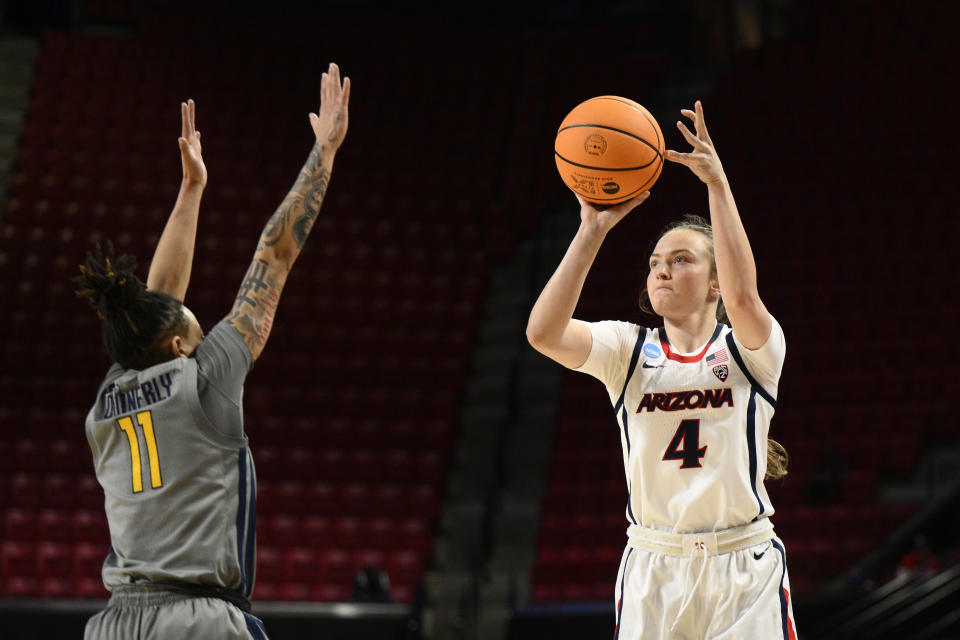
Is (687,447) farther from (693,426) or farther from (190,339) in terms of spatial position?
(190,339)

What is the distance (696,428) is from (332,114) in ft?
4.45

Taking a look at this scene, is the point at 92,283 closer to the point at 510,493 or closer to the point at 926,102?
the point at 510,493

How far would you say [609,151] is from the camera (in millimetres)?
3123

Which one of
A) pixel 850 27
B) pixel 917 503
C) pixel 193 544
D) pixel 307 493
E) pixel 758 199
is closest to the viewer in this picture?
pixel 193 544

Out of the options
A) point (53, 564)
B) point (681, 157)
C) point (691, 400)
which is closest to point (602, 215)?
point (681, 157)

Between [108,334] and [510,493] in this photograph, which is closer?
[108,334]

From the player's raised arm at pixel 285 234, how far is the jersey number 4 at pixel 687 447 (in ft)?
3.74

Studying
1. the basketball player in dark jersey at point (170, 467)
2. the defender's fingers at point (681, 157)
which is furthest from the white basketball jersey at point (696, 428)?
the basketball player in dark jersey at point (170, 467)

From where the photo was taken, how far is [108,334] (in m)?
2.50

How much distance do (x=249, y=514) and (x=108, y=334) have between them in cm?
55

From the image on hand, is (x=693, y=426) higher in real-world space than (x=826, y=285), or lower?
lower

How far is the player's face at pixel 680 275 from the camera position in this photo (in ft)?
9.98

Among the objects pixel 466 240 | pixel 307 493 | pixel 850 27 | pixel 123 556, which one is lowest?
pixel 307 493

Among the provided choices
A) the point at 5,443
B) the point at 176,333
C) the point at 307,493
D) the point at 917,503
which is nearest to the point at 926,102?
the point at 917,503
